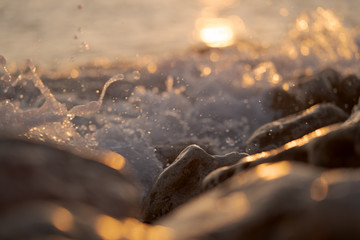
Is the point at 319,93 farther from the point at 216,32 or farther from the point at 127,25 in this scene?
the point at 127,25

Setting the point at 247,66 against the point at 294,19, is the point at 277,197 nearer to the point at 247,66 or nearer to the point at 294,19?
the point at 247,66

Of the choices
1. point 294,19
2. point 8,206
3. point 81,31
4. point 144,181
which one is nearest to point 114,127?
point 144,181

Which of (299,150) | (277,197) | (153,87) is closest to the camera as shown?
(277,197)

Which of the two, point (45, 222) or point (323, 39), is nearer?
point (45, 222)

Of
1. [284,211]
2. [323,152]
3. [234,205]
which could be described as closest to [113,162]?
[234,205]

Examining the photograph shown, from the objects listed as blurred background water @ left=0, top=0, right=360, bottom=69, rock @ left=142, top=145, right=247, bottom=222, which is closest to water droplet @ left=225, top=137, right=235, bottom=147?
rock @ left=142, top=145, right=247, bottom=222

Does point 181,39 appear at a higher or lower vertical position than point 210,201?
higher
